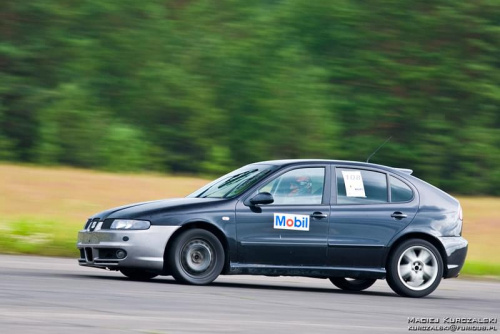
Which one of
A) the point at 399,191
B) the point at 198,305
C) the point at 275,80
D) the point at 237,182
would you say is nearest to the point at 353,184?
the point at 399,191

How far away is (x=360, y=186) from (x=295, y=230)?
3.43 feet

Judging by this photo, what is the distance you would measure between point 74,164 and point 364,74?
632 inches

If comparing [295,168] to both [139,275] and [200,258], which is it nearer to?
[200,258]

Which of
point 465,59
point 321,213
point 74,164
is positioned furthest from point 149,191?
point 465,59

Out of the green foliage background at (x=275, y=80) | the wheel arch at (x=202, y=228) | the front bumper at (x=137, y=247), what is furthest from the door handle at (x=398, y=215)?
the green foliage background at (x=275, y=80)

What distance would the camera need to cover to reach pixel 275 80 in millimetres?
48625

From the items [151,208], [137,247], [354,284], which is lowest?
[354,284]

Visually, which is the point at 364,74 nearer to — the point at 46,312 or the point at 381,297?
the point at 381,297

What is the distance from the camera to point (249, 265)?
11.7m

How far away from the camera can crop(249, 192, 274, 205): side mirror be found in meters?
11.7

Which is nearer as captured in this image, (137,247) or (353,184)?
(137,247)

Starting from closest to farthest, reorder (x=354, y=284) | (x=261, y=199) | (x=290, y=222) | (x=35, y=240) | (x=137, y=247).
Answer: (x=137, y=247), (x=261, y=199), (x=290, y=222), (x=354, y=284), (x=35, y=240)

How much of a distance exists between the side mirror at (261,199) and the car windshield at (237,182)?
0.22m

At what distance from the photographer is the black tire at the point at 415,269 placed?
40.2 feet
